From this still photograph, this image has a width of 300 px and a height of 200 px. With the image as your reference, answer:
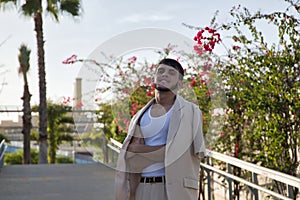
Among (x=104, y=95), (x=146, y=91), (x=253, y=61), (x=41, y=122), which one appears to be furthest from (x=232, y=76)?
(x=41, y=122)

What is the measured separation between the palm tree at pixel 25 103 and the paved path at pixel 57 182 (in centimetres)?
725

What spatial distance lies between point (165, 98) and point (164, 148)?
26 centimetres

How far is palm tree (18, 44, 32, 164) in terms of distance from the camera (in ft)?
54.3

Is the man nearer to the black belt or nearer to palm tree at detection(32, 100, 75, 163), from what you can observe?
the black belt

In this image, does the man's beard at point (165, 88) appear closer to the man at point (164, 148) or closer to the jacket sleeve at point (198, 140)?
the man at point (164, 148)

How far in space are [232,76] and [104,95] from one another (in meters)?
2.20

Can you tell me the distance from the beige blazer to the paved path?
13.0ft

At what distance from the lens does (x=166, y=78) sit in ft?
8.20

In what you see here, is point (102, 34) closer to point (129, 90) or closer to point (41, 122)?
point (129, 90)

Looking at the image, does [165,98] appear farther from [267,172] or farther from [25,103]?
[25,103]

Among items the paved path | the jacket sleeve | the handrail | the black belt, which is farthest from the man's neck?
the paved path

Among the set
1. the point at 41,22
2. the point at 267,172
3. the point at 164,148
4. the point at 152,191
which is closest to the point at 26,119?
the point at 41,22

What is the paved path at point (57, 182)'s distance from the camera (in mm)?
6555

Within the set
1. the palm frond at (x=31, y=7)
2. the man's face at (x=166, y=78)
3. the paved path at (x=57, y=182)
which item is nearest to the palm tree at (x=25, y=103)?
the palm frond at (x=31, y=7)
